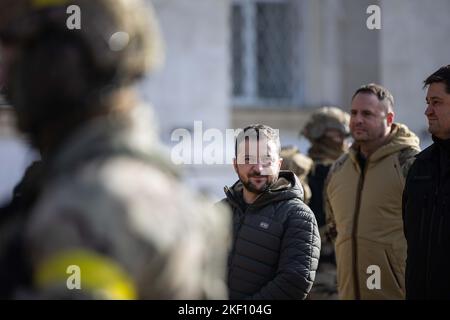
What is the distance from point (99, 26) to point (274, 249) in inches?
104

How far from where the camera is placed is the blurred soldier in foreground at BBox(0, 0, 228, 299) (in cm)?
168

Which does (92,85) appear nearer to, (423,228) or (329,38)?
(423,228)

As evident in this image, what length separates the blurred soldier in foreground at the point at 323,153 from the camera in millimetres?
5977

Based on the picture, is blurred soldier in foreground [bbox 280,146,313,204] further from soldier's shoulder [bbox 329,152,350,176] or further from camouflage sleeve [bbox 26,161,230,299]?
camouflage sleeve [bbox 26,161,230,299]

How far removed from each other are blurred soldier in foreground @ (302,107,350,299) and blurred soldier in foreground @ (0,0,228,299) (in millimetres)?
4031

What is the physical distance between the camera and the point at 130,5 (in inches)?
75.2

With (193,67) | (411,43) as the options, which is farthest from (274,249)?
(411,43)

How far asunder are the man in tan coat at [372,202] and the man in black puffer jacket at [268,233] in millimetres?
833

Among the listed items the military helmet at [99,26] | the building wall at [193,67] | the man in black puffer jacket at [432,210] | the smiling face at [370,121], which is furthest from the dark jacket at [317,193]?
the military helmet at [99,26]

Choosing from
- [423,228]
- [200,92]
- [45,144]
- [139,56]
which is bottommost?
[423,228]

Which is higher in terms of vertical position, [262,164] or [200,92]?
[200,92]

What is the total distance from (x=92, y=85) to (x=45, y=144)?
151 mm

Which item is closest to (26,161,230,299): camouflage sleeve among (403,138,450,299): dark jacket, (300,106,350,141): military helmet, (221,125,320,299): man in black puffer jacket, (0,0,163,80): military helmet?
(0,0,163,80): military helmet

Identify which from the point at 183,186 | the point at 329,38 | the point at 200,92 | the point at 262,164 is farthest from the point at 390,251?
the point at 329,38
